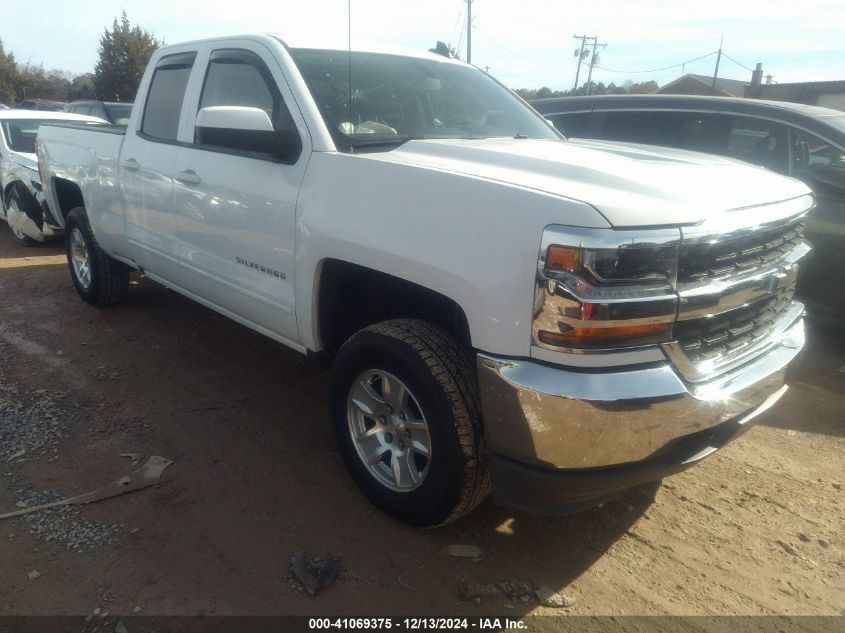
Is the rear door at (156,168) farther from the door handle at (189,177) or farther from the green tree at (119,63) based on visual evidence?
the green tree at (119,63)

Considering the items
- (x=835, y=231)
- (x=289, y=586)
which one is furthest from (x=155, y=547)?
→ (x=835, y=231)

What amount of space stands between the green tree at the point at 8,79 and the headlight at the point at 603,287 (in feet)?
165

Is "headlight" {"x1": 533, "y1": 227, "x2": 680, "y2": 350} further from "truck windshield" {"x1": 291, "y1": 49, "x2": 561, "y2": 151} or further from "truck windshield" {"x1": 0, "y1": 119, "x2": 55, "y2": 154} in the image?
"truck windshield" {"x1": 0, "y1": 119, "x2": 55, "y2": 154}

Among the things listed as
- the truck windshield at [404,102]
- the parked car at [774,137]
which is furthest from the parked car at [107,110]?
the truck windshield at [404,102]

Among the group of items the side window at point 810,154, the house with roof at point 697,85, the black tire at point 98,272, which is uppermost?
the house with roof at point 697,85

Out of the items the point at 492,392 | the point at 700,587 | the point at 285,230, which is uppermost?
the point at 285,230

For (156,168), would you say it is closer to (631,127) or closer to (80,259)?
(80,259)

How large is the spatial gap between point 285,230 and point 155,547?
58.9 inches

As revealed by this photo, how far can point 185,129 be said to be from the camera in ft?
13.1

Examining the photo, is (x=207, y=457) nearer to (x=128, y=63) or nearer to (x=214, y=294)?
(x=214, y=294)

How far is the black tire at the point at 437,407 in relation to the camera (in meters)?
2.46

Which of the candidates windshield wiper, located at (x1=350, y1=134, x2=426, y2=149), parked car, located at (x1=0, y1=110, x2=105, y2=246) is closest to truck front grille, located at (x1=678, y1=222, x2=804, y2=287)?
windshield wiper, located at (x1=350, y1=134, x2=426, y2=149)

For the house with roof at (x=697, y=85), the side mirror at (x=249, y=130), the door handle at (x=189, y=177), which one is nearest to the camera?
the side mirror at (x=249, y=130)

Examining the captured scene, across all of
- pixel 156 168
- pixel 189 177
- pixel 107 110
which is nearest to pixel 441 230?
pixel 189 177
